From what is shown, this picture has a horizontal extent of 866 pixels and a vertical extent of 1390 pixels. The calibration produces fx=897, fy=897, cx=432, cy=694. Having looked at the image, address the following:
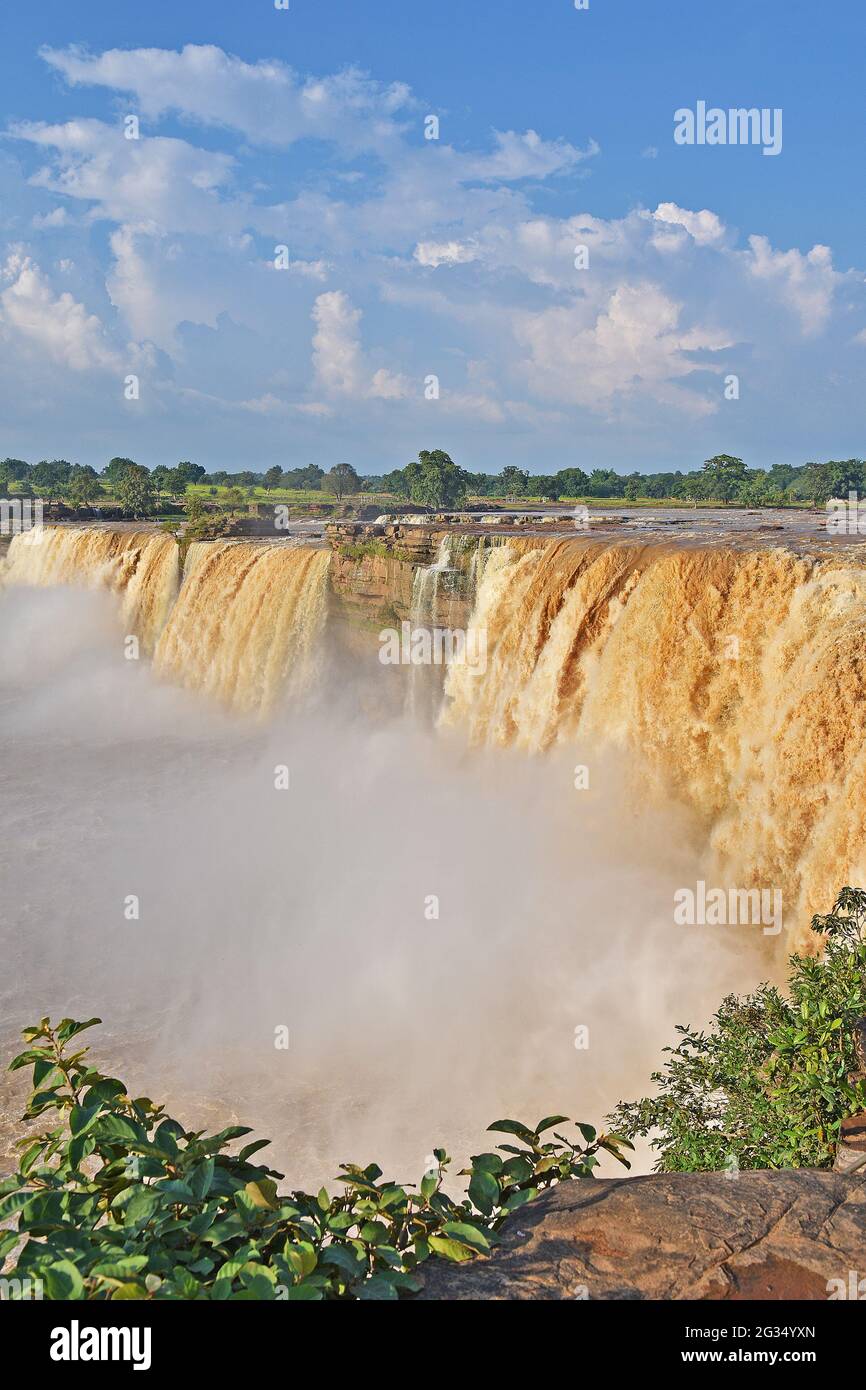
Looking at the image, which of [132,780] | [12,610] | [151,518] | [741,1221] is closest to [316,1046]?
[741,1221]

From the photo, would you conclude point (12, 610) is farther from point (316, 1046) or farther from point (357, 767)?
point (316, 1046)

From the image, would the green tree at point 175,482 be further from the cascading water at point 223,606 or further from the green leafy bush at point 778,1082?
the green leafy bush at point 778,1082

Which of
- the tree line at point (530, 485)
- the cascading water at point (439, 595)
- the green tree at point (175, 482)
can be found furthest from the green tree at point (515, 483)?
the cascading water at point (439, 595)

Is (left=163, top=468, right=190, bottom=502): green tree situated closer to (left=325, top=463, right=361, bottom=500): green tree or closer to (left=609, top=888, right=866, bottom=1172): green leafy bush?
(left=325, top=463, right=361, bottom=500): green tree

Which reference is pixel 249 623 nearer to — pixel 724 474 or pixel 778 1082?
pixel 778 1082

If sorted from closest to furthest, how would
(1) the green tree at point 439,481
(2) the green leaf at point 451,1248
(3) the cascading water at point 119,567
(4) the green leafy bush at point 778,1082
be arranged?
1. (2) the green leaf at point 451,1248
2. (4) the green leafy bush at point 778,1082
3. (3) the cascading water at point 119,567
4. (1) the green tree at point 439,481

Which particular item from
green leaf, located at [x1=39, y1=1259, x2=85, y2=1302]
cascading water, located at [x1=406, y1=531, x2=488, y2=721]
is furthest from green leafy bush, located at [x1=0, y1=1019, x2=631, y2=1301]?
cascading water, located at [x1=406, y1=531, x2=488, y2=721]

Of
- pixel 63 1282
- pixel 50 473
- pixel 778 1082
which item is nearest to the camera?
pixel 63 1282

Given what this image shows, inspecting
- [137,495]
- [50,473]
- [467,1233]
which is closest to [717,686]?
[467,1233]
